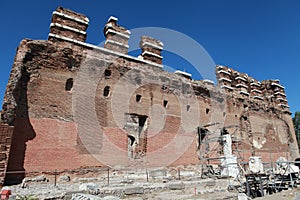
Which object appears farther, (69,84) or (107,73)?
(107,73)

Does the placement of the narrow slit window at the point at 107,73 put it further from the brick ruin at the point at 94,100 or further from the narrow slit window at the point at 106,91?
the narrow slit window at the point at 106,91

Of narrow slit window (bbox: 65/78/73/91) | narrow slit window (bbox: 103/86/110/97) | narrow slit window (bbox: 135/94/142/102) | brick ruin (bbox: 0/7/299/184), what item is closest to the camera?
brick ruin (bbox: 0/7/299/184)

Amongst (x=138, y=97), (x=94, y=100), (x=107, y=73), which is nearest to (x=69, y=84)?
(x=94, y=100)

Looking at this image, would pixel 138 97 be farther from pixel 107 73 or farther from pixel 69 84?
pixel 69 84

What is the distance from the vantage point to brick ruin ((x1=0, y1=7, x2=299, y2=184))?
10734 mm

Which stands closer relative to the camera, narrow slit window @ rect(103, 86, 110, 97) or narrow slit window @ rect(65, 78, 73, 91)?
narrow slit window @ rect(65, 78, 73, 91)

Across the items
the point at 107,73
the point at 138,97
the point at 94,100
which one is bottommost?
the point at 94,100

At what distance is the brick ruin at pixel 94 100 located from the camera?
10.7 meters

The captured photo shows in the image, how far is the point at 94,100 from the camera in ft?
43.1

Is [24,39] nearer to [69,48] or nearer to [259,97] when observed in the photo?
[69,48]

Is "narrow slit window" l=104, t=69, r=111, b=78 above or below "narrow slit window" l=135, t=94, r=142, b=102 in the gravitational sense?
above

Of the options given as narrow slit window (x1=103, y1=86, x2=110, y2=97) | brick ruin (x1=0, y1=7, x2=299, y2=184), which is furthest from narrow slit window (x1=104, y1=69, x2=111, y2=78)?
narrow slit window (x1=103, y1=86, x2=110, y2=97)

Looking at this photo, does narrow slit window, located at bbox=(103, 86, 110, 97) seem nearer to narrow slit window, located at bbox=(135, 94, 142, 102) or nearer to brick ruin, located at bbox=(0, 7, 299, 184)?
brick ruin, located at bbox=(0, 7, 299, 184)

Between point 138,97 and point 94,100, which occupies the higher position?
point 138,97
